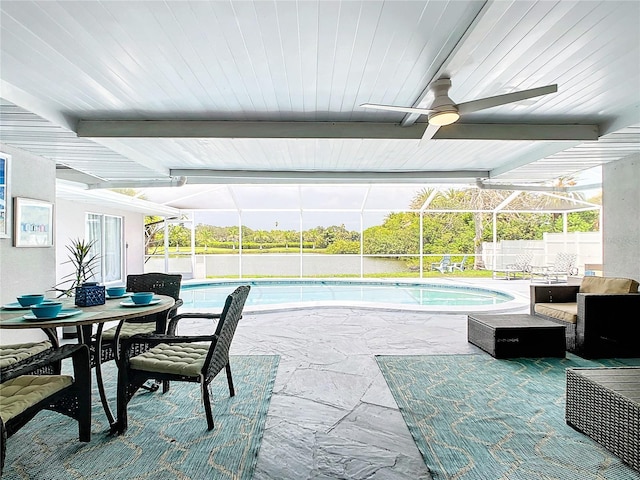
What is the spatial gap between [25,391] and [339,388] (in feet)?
7.06

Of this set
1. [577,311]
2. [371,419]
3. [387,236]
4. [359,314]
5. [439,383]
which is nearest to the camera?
[371,419]

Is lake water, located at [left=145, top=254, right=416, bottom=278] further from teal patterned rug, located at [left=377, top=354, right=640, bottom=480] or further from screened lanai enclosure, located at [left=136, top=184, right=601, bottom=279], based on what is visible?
teal patterned rug, located at [left=377, top=354, right=640, bottom=480]

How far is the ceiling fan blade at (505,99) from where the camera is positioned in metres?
2.71

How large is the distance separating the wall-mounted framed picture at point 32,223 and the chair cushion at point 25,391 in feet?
8.71

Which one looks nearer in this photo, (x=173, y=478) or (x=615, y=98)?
(x=173, y=478)

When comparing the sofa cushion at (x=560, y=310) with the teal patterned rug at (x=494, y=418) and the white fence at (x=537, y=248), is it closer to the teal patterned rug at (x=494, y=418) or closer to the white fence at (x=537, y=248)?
the teal patterned rug at (x=494, y=418)

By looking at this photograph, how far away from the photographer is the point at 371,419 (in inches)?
107

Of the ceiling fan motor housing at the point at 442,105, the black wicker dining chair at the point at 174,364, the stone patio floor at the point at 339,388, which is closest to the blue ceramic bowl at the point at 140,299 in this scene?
the black wicker dining chair at the point at 174,364

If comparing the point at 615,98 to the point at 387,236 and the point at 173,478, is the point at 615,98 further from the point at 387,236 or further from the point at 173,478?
the point at 387,236

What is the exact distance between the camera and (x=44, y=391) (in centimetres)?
215

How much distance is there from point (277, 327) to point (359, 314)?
1.54 m

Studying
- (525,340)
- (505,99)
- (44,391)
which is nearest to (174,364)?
(44,391)

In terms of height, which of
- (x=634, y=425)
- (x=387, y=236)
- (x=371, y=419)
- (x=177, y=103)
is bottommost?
(x=371, y=419)

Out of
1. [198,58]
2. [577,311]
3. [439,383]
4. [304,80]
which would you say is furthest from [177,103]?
[577,311]
